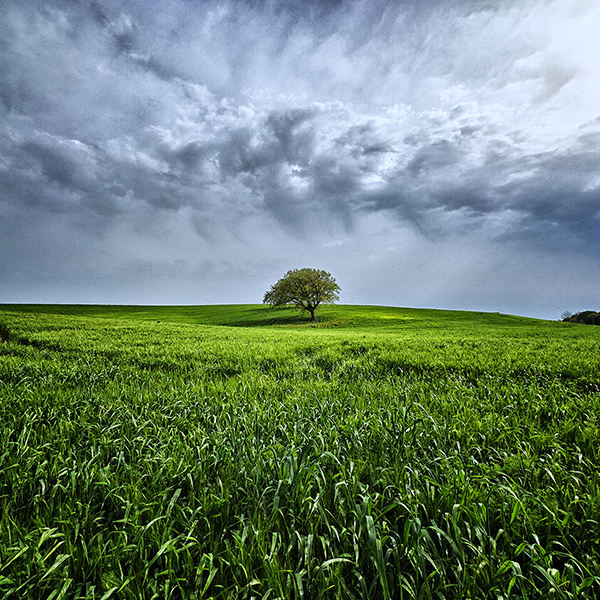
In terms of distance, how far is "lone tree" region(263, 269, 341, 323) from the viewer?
194 ft

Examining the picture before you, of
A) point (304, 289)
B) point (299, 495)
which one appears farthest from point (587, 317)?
point (299, 495)

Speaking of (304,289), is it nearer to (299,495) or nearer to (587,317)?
(299,495)

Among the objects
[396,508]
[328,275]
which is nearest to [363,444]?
[396,508]

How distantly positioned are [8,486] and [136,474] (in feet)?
4.01

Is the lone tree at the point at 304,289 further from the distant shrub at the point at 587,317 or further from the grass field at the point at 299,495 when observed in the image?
the distant shrub at the point at 587,317

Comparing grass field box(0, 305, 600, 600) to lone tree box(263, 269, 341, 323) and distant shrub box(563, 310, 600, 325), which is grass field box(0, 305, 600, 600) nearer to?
lone tree box(263, 269, 341, 323)

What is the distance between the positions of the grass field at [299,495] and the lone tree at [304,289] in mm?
53255

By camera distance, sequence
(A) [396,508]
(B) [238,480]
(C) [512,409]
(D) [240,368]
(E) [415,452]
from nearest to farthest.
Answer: (A) [396,508]
(B) [238,480]
(E) [415,452]
(C) [512,409]
(D) [240,368]

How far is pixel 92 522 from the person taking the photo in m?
2.29

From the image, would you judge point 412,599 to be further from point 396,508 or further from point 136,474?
point 136,474

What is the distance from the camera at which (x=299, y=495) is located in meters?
2.56

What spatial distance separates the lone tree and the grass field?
53.3 m

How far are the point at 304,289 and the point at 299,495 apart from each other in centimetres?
5599

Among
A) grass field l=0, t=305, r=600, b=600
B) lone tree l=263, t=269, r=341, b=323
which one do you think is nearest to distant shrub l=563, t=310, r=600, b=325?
lone tree l=263, t=269, r=341, b=323
